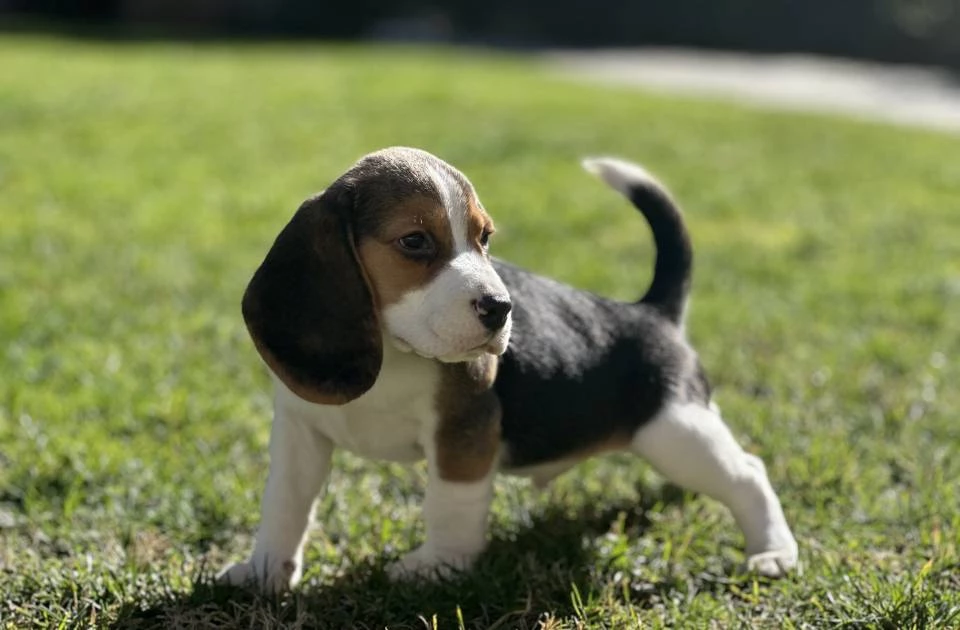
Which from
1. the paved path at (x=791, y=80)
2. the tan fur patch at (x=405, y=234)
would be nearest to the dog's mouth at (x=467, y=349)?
the tan fur patch at (x=405, y=234)

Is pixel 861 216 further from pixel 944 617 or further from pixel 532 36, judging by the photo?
pixel 532 36

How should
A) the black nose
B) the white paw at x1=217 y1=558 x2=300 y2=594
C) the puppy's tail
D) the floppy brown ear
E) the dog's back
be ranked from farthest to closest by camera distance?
the puppy's tail
the dog's back
the white paw at x1=217 y1=558 x2=300 y2=594
the floppy brown ear
the black nose

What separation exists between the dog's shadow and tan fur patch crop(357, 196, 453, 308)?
2.76ft

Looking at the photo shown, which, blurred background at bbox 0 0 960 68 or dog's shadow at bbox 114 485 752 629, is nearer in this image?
dog's shadow at bbox 114 485 752 629

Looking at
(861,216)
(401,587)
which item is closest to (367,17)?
(861,216)

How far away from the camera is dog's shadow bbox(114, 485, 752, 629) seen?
3143 millimetres

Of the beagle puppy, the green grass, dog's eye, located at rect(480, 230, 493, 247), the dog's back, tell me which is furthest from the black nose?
the green grass

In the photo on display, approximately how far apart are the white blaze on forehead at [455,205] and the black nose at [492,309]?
17cm

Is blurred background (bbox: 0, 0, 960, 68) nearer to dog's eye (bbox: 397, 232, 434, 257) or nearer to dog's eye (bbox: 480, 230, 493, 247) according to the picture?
dog's eye (bbox: 480, 230, 493, 247)

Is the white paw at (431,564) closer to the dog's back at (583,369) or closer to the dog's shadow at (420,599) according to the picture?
Answer: the dog's shadow at (420,599)

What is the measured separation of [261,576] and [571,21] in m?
28.8

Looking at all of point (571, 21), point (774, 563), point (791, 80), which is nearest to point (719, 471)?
point (774, 563)

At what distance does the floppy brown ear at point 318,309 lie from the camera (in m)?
2.90

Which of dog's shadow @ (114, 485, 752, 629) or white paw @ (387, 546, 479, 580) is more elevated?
white paw @ (387, 546, 479, 580)
